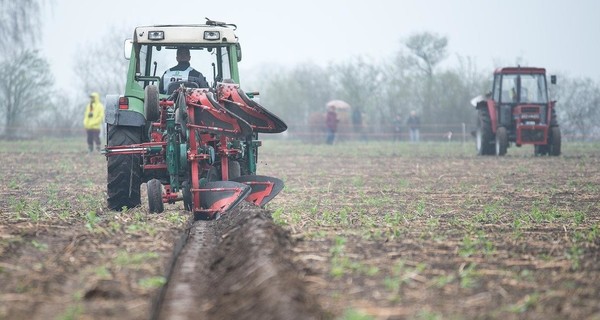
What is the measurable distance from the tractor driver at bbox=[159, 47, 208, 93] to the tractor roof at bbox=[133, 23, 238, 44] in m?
0.18

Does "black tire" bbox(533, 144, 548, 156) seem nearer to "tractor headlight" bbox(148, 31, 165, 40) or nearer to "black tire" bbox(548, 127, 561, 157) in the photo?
"black tire" bbox(548, 127, 561, 157)

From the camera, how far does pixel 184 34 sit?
1255cm

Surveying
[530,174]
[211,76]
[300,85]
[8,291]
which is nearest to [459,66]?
[300,85]

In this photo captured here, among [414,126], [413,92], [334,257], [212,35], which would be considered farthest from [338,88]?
[334,257]

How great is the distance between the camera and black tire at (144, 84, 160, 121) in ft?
35.9

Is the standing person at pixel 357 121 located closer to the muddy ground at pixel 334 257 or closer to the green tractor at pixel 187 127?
the muddy ground at pixel 334 257

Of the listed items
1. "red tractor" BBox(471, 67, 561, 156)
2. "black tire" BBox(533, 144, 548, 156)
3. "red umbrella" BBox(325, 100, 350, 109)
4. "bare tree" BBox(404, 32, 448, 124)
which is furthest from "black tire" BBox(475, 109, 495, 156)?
"bare tree" BBox(404, 32, 448, 124)

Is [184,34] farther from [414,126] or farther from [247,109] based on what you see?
[414,126]

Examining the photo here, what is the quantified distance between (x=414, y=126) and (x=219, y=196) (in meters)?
32.7

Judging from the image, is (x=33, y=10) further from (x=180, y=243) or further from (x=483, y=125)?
(x=180, y=243)

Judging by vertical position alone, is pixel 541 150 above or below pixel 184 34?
below

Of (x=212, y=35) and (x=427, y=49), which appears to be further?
(x=427, y=49)

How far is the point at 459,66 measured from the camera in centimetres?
4906

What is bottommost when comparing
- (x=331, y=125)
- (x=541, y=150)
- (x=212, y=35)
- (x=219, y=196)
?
(x=541, y=150)
